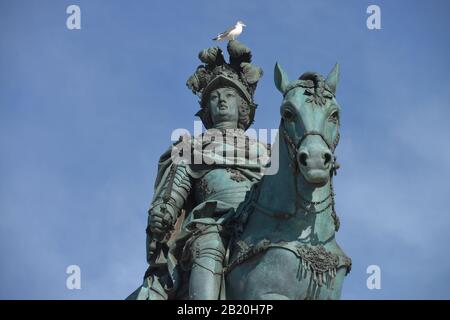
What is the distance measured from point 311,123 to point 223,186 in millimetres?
2720

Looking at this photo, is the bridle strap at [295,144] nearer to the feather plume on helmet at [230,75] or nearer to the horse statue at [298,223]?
the horse statue at [298,223]

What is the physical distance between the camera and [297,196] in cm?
1853

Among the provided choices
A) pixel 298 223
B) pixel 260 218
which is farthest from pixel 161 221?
pixel 298 223

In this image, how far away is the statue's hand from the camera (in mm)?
20422

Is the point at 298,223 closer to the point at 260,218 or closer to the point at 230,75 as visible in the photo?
the point at 260,218

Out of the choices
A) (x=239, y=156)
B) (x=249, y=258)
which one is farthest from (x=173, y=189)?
(x=249, y=258)

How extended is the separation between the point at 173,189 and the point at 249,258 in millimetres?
2542

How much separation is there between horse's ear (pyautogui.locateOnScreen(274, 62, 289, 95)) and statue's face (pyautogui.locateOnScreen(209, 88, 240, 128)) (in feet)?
9.15

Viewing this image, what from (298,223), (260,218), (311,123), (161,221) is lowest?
(298,223)

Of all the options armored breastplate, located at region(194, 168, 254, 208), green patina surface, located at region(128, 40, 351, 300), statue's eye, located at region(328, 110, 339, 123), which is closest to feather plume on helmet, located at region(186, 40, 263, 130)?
green patina surface, located at region(128, 40, 351, 300)

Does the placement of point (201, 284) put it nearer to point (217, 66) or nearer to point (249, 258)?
point (249, 258)

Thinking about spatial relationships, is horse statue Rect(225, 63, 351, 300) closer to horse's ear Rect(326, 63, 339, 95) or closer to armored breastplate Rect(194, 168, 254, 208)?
horse's ear Rect(326, 63, 339, 95)
